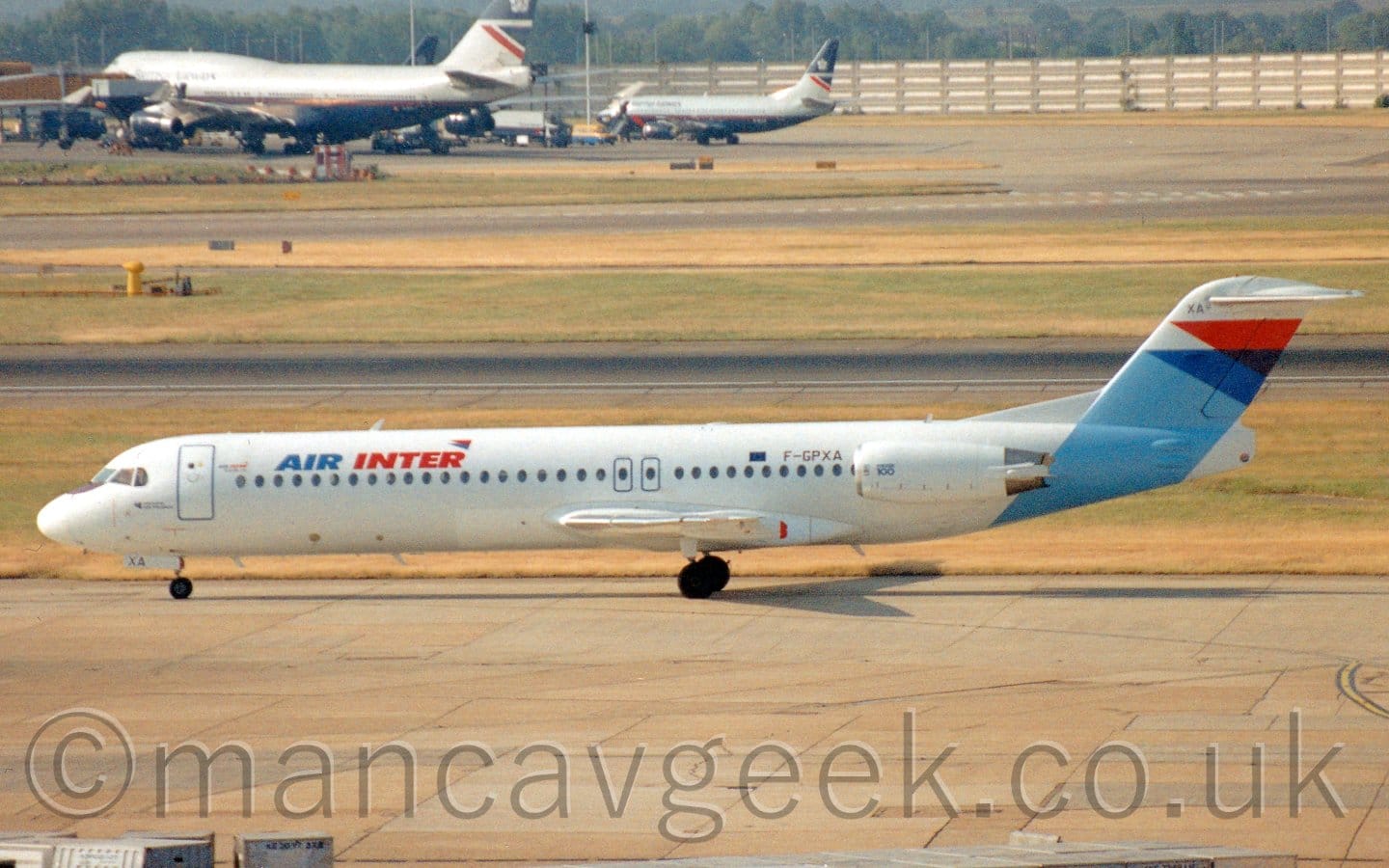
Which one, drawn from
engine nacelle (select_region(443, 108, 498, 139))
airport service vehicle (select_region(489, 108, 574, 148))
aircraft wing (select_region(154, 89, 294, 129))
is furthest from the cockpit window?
airport service vehicle (select_region(489, 108, 574, 148))

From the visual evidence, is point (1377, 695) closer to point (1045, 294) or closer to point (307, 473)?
point (307, 473)

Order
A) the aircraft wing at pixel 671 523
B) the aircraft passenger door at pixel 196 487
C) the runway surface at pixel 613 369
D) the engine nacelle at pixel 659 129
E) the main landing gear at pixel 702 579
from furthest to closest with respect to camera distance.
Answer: the engine nacelle at pixel 659 129 < the runway surface at pixel 613 369 < the aircraft passenger door at pixel 196 487 < the main landing gear at pixel 702 579 < the aircraft wing at pixel 671 523

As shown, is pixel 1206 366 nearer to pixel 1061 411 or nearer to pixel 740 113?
pixel 1061 411

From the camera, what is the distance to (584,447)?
125 ft

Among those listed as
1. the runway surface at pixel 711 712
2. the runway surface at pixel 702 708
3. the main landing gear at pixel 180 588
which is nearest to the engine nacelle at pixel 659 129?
the runway surface at pixel 702 708

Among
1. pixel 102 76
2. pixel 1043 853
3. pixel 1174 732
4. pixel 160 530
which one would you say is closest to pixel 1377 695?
pixel 1174 732

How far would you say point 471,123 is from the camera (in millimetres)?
174500

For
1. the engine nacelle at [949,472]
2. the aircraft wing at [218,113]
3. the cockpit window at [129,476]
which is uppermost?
the aircraft wing at [218,113]

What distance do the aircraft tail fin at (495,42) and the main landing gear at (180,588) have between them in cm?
11291

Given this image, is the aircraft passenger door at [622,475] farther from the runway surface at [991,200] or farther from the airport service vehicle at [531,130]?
the airport service vehicle at [531,130]

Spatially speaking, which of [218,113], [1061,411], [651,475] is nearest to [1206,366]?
[1061,411]

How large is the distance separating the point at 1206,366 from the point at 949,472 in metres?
5.34

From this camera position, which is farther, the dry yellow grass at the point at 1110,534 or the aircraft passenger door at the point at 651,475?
the dry yellow grass at the point at 1110,534

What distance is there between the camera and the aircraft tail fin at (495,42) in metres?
150
